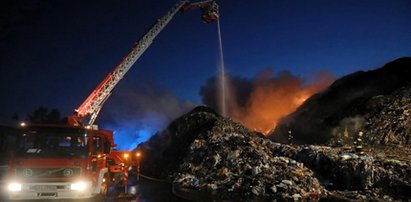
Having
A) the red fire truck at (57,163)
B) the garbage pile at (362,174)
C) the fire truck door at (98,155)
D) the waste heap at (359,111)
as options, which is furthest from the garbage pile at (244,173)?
the waste heap at (359,111)

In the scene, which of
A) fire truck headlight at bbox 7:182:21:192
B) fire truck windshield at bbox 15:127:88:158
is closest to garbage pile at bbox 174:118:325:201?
fire truck windshield at bbox 15:127:88:158

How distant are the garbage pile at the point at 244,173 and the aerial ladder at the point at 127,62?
5334mm

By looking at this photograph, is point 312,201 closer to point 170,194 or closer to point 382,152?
point 170,194

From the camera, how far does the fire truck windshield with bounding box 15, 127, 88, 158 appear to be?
8.27 metres

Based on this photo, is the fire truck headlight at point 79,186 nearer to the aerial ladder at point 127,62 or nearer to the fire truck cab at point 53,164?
the fire truck cab at point 53,164

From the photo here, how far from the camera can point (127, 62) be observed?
1747cm

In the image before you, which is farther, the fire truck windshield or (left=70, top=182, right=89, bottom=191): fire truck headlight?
the fire truck windshield

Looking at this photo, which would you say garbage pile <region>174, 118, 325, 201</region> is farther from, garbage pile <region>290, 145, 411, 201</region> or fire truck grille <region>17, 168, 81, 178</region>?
fire truck grille <region>17, 168, 81, 178</region>

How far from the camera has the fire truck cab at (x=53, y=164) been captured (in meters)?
7.89

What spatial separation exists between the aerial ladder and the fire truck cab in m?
5.52

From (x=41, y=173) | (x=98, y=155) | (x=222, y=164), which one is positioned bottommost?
(x=41, y=173)

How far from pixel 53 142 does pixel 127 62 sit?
30.7 feet

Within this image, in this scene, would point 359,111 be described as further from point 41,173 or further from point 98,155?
point 41,173

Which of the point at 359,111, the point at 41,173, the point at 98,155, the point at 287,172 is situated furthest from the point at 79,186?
the point at 359,111
